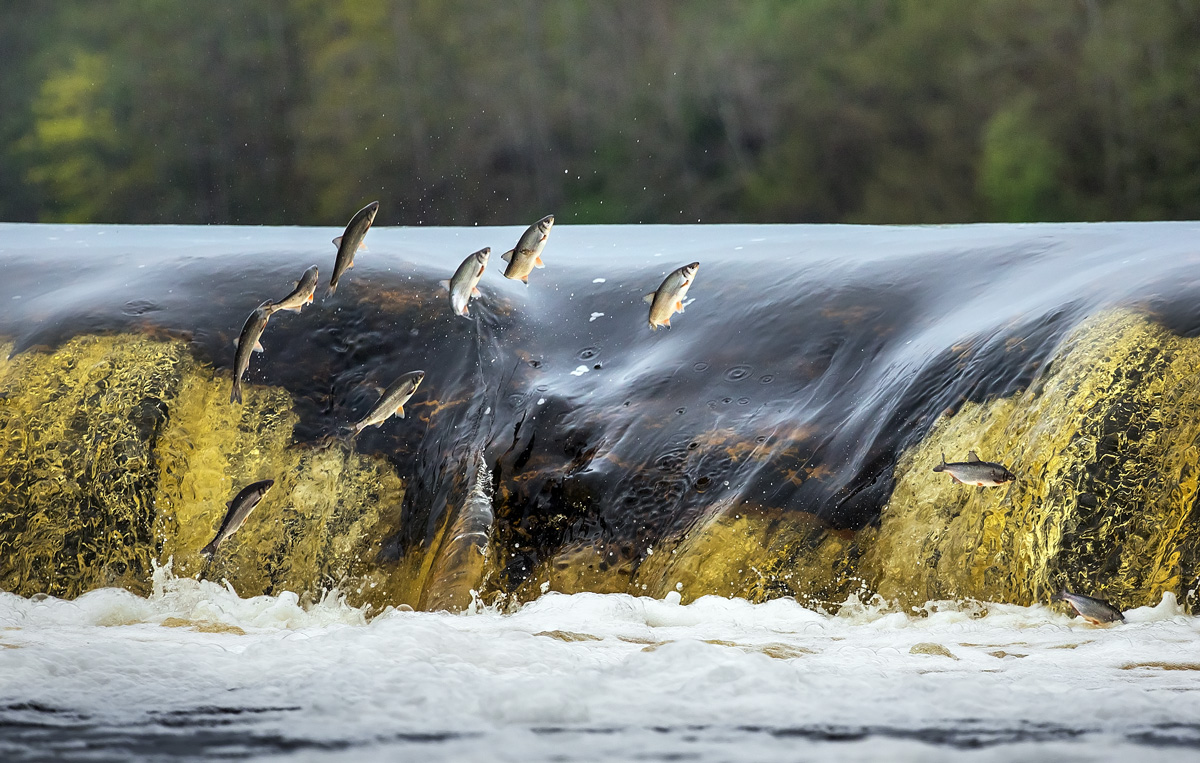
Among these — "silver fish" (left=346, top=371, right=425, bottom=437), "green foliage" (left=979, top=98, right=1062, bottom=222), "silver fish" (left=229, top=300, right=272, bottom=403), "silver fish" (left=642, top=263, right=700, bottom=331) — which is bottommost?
"silver fish" (left=346, top=371, right=425, bottom=437)

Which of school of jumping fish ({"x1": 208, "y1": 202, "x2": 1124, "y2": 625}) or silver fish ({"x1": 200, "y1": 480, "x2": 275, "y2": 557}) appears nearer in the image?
school of jumping fish ({"x1": 208, "y1": 202, "x2": 1124, "y2": 625})

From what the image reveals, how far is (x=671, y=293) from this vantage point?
4.09 metres

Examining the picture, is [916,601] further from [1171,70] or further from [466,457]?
[1171,70]

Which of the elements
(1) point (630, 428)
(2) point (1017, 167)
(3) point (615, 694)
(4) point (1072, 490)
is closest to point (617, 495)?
(1) point (630, 428)

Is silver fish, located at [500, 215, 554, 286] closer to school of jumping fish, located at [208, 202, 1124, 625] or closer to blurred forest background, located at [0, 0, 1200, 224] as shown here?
school of jumping fish, located at [208, 202, 1124, 625]

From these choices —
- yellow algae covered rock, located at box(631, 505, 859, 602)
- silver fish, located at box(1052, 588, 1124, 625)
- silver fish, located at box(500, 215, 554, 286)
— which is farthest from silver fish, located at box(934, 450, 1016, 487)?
silver fish, located at box(500, 215, 554, 286)

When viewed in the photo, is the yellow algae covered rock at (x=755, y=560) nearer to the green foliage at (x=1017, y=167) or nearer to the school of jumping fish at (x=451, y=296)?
the school of jumping fish at (x=451, y=296)

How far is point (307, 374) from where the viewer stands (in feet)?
16.1

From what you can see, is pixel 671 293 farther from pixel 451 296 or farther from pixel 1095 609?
pixel 1095 609

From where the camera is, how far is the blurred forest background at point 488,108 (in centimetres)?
1272

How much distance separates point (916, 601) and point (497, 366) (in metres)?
1.98

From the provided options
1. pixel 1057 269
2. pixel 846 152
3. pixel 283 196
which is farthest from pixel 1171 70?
pixel 283 196

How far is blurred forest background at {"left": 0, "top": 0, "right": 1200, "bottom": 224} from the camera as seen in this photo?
12719 mm

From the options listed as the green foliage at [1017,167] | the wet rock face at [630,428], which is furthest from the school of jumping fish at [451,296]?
the green foliage at [1017,167]
